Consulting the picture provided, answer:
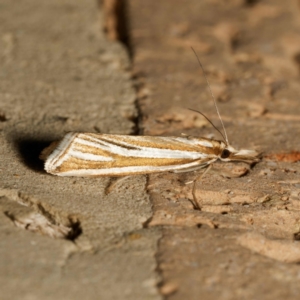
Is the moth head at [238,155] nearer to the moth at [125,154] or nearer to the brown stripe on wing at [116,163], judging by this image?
the moth at [125,154]

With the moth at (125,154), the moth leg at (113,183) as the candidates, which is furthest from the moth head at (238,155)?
the moth leg at (113,183)

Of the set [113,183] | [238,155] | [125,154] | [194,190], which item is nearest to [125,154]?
[125,154]

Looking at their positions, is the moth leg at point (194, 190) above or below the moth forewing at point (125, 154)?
below

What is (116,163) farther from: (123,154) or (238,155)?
(238,155)

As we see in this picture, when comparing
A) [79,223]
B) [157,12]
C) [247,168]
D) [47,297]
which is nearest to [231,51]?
[157,12]

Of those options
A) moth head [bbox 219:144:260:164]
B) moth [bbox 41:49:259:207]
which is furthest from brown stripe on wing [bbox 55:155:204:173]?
moth head [bbox 219:144:260:164]
